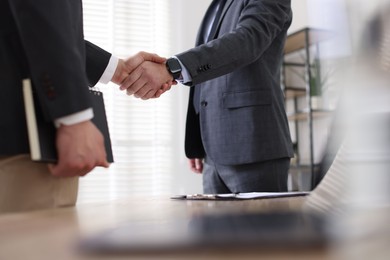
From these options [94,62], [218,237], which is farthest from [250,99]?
[218,237]

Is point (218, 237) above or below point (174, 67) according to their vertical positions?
below

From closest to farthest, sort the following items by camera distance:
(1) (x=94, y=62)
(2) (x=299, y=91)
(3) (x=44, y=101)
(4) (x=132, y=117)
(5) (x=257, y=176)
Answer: (3) (x=44, y=101), (1) (x=94, y=62), (5) (x=257, y=176), (4) (x=132, y=117), (2) (x=299, y=91)

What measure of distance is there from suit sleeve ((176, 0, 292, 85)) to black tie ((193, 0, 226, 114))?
0.15 meters

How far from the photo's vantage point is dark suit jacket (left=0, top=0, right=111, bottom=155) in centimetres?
78

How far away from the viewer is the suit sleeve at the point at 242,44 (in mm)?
1435

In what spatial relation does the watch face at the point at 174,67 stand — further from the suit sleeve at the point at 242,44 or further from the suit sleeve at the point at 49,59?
the suit sleeve at the point at 49,59

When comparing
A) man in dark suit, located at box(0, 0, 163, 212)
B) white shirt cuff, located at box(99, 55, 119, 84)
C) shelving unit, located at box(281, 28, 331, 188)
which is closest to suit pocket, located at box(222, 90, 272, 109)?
white shirt cuff, located at box(99, 55, 119, 84)

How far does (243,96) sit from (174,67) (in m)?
0.25

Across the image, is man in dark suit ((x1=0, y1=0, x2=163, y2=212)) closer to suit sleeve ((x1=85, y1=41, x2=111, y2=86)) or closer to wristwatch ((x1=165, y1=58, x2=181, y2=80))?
suit sleeve ((x1=85, y1=41, x2=111, y2=86))

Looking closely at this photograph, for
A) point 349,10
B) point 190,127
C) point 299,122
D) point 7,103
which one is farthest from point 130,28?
point 349,10

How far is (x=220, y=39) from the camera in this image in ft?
4.85

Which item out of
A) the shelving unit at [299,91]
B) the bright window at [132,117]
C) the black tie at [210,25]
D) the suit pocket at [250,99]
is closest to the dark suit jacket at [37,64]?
the suit pocket at [250,99]

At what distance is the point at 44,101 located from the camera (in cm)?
78

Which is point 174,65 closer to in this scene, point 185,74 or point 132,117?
point 185,74
